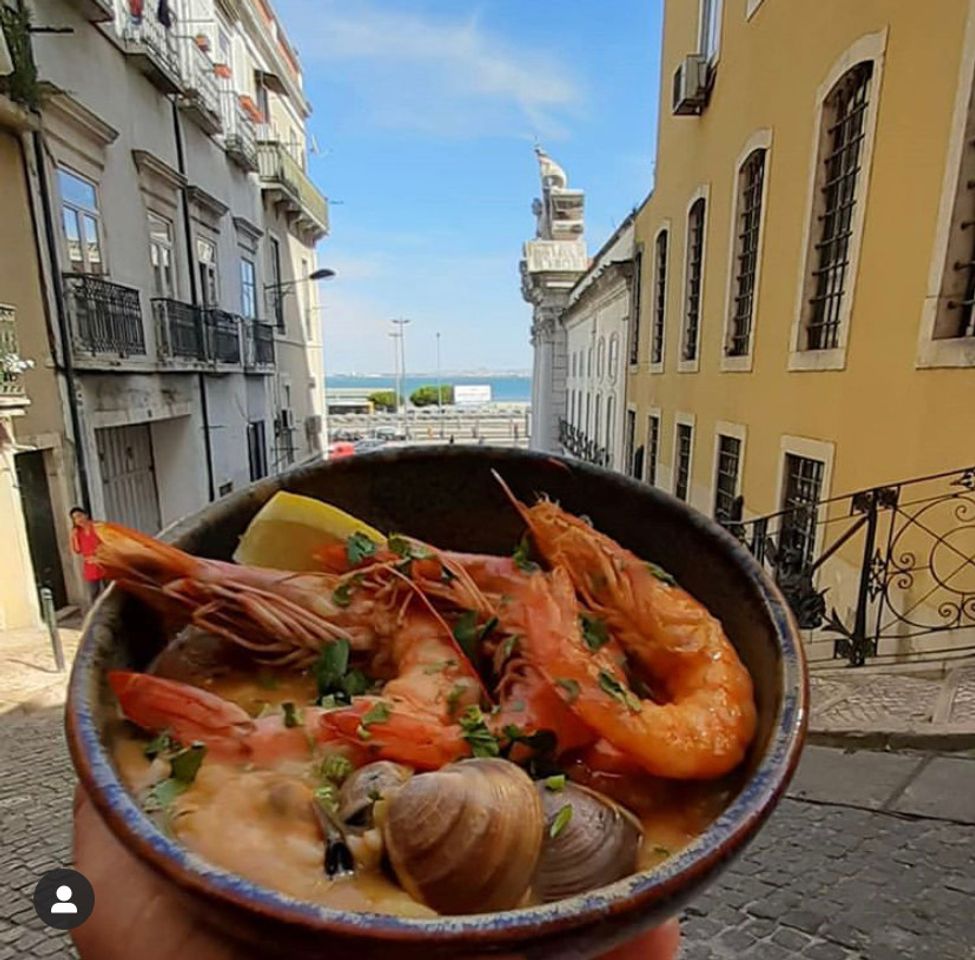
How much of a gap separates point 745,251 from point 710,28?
3.37 m

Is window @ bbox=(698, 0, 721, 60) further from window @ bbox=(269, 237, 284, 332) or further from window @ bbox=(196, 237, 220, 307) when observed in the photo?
window @ bbox=(269, 237, 284, 332)

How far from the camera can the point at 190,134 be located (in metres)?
10.6

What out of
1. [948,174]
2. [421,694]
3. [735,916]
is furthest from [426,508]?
[948,174]

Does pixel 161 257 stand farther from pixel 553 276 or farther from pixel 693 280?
pixel 553 276

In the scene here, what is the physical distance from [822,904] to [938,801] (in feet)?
2.85

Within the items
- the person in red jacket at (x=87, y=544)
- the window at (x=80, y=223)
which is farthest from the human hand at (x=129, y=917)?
the window at (x=80, y=223)

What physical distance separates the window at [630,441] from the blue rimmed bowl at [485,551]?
1130cm

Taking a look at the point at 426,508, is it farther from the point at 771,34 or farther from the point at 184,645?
the point at 771,34

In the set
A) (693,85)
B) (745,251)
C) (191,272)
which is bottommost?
(745,251)

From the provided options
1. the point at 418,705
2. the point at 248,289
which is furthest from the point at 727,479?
the point at 248,289

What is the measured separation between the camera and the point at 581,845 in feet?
1.75

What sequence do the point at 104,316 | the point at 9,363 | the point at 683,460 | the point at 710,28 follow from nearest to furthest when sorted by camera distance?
1. the point at 9,363
2. the point at 104,316
3. the point at 710,28
4. the point at 683,460

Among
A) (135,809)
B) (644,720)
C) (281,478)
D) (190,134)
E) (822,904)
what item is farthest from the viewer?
(190,134)

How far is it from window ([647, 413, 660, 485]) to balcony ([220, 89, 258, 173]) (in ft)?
29.4
